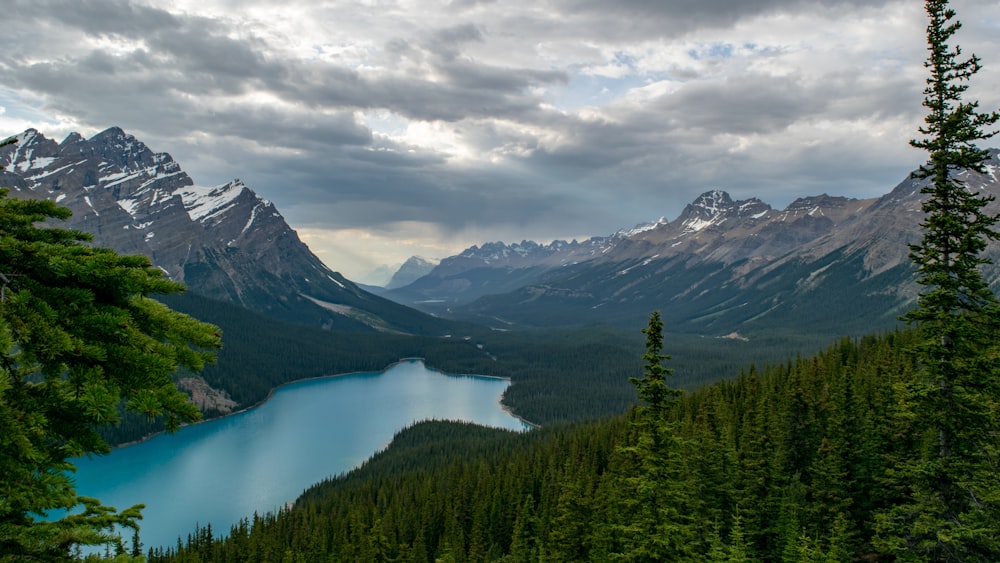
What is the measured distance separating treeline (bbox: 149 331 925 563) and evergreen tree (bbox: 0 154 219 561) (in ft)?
64.3

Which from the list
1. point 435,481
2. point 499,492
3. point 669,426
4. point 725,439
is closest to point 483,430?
point 435,481

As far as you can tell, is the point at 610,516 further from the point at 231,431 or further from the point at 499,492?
the point at 231,431

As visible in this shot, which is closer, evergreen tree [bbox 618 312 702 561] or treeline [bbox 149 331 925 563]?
evergreen tree [bbox 618 312 702 561]

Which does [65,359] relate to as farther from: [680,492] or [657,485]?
[680,492]

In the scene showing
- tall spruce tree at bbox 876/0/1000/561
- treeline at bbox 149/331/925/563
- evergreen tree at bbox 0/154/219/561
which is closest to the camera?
evergreen tree at bbox 0/154/219/561

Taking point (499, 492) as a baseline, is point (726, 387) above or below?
above

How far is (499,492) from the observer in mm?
74188

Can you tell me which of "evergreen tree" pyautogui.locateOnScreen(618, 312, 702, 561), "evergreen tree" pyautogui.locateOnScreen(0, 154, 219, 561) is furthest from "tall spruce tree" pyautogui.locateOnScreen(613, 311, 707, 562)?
"evergreen tree" pyautogui.locateOnScreen(0, 154, 219, 561)

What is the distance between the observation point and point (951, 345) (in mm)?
22953

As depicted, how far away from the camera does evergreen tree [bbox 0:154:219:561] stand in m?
6.42

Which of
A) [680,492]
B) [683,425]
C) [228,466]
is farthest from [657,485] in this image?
[228,466]

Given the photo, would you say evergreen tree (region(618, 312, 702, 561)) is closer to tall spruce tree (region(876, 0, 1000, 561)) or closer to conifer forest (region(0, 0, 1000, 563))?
conifer forest (region(0, 0, 1000, 563))

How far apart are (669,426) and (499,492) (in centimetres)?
5562

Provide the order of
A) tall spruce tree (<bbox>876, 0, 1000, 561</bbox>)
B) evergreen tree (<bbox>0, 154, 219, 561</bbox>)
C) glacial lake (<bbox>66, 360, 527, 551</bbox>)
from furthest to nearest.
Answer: glacial lake (<bbox>66, 360, 527, 551</bbox>)
tall spruce tree (<bbox>876, 0, 1000, 561</bbox>)
evergreen tree (<bbox>0, 154, 219, 561</bbox>)
